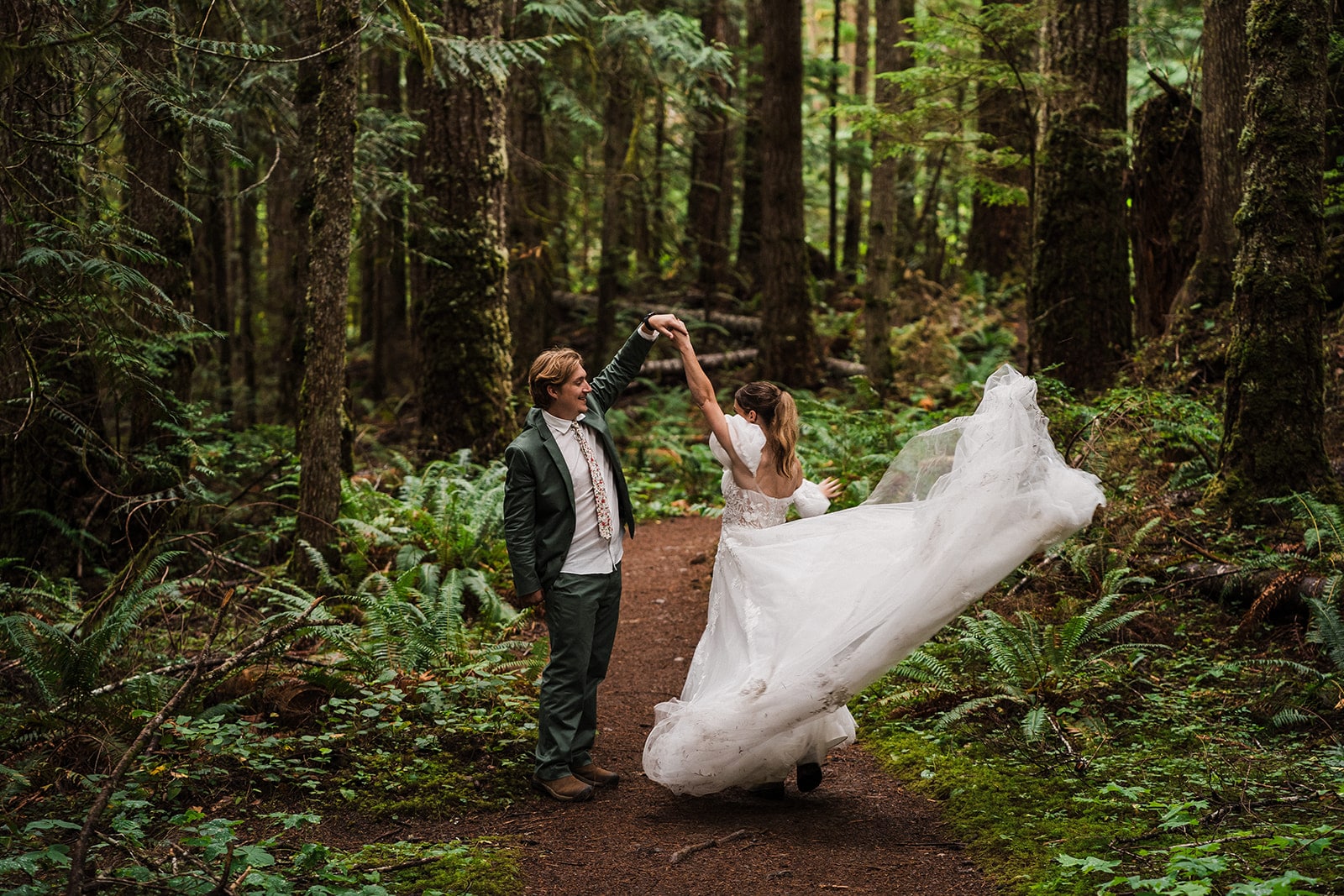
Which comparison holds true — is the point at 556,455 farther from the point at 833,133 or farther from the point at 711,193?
the point at 833,133

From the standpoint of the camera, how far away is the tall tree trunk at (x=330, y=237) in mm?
7055

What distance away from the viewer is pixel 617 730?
6.49m

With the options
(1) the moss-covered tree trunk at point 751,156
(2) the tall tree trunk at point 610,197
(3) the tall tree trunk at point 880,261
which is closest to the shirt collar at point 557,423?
(3) the tall tree trunk at point 880,261

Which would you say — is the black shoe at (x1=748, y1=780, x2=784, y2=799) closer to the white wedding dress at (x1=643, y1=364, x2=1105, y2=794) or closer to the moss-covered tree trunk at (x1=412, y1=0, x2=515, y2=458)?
the white wedding dress at (x1=643, y1=364, x2=1105, y2=794)

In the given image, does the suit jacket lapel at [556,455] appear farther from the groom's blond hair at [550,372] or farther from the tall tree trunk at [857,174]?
the tall tree trunk at [857,174]

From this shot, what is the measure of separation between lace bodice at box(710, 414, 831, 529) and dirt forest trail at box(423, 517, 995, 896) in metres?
1.50

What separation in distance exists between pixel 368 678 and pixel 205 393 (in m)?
13.9

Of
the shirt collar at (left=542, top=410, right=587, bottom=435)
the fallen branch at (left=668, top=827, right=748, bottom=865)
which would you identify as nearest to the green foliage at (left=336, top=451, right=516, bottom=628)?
the shirt collar at (left=542, top=410, right=587, bottom=435)

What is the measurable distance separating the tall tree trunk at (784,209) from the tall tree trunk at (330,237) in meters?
10.4

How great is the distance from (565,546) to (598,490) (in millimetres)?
356

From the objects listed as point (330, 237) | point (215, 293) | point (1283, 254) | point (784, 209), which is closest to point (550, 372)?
point (330, 237)

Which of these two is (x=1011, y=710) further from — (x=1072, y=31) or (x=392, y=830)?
(x=1072, y=31)

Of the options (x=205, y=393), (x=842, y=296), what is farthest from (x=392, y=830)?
(x=842, y=296)

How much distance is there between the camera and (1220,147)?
434 inches
